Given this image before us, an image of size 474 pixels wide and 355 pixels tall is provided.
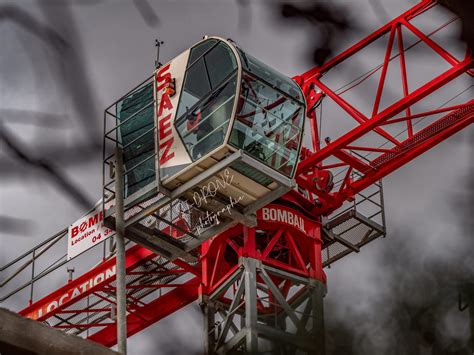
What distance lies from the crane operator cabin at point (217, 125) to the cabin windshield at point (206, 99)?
19 mm

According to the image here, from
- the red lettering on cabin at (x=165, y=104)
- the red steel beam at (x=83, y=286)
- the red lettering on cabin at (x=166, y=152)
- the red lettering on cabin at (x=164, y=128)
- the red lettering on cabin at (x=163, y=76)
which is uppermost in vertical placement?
the red steel beam at (x=83, y=286)

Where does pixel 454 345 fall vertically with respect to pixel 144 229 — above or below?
below

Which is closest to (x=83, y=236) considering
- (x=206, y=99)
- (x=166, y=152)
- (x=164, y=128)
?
(x=164, y=128)

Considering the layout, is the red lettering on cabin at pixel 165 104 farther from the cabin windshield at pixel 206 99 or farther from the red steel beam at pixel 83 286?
the red steel beam at pixel 83 286

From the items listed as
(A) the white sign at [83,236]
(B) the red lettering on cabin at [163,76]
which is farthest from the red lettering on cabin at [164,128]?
(A) the white sign at [83,236]

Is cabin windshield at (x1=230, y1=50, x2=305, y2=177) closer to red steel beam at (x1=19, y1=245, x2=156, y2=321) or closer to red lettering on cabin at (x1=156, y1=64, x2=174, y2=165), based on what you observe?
red lettering on cabin at (x1=156, y1=64, x2=174, y2=165)

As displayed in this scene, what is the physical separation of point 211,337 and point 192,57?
421 inches

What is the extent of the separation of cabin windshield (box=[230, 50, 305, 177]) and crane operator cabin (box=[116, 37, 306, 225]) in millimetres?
17

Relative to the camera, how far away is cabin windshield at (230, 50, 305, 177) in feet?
76.3

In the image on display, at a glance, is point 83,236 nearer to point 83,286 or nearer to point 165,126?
point 165,126

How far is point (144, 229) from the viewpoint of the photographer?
22.4m

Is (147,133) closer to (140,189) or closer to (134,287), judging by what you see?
(140,189)

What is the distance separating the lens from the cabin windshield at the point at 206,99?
23.0 meters

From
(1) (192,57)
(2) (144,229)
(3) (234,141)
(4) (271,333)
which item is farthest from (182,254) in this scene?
(4) (271,333)
